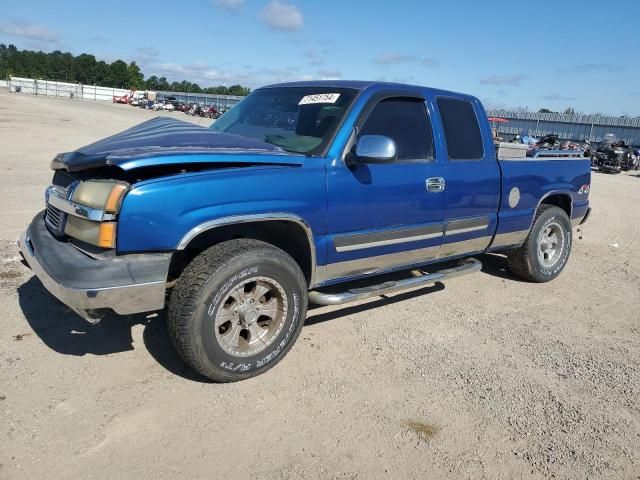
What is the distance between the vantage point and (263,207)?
3.21 metres

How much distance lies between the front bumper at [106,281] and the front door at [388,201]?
125 cm

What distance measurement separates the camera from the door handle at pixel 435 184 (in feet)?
13.7

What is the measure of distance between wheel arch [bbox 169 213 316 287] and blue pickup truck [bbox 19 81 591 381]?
1 cm

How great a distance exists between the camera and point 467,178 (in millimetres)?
4508

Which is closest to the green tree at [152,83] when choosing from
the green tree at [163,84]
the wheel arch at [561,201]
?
the green tree at [163,84]

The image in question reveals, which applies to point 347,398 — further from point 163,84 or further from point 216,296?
point 163,84

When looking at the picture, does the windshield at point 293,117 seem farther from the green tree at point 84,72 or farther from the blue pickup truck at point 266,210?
the green tree at point 84,72

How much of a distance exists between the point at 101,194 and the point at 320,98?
1887mm

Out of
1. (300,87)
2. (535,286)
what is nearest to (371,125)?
(300,87)

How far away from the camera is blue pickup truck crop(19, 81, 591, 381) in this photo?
113 inches

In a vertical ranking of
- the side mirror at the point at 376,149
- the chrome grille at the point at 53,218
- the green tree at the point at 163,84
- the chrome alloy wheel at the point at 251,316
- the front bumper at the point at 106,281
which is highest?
the green tree at the point at 163,84

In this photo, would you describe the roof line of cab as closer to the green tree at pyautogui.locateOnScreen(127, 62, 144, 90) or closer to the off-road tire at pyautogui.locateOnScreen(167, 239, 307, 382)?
the off-road tire at pyautogui.locateOnScreen(167, 239, 307, 382)

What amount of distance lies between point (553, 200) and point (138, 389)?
489cm

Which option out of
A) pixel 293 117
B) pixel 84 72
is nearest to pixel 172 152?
pixel 293 117
